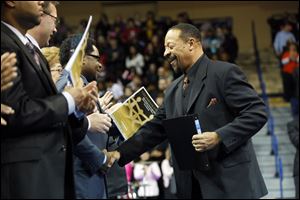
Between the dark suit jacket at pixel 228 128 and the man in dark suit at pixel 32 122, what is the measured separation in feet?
3.76

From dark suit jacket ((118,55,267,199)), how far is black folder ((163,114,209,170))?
0.09 metres

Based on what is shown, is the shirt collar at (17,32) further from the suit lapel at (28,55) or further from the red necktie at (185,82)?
the red necktie at (185,82)

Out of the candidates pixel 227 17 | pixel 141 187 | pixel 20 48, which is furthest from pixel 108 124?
pixel 227 17

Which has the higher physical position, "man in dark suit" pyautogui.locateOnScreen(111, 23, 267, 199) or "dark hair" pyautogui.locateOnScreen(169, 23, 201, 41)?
"dark hair" pyautogui.locateOnScreen(169, 23, 201, 41)

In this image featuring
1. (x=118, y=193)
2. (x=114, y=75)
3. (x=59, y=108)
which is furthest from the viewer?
(x=114, y=75)

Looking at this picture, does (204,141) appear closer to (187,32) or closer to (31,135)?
(187,32)

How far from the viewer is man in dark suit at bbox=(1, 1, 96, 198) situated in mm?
2832

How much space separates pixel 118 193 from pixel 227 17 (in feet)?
51.8

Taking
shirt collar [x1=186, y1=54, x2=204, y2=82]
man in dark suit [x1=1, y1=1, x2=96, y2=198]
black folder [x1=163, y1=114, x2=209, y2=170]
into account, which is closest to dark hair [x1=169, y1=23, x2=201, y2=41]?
shirt collar [x1=186, y1=54, x2=204, y2=82]

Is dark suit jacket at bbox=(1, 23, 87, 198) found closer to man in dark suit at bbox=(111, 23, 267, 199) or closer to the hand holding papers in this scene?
man in dark suit at bbox=(111, 23, 267, 199)

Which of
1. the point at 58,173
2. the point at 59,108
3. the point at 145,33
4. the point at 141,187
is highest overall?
the point at 59,108

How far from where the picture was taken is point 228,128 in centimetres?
394

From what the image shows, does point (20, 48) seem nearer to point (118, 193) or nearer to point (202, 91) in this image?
point (202, 91)

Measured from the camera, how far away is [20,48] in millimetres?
2977
